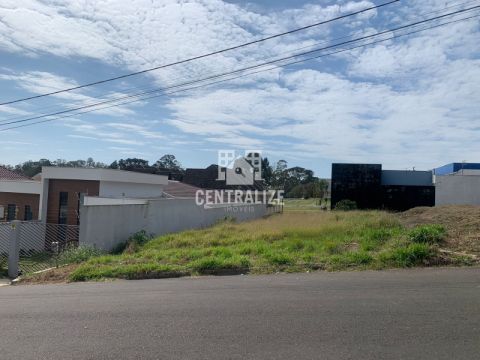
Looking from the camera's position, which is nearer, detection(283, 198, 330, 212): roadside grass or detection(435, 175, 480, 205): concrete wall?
detection(435, 175, 480, 205): concrete wall

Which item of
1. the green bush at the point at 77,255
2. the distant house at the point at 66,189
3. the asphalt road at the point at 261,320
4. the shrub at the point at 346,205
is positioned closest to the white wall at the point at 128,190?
the distant house at the point at 66,189

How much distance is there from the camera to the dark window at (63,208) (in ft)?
75.5

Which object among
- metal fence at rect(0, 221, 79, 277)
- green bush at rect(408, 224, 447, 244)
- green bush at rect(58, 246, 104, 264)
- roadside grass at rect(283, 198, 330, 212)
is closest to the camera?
green bush at rect(408, 224, 447, 244)

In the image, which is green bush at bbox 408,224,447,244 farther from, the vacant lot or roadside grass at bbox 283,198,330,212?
roadside grass at bbox 283,198,330,212

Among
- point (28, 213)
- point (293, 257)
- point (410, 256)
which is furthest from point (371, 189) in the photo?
point (410, 256)

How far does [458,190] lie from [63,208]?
105ft

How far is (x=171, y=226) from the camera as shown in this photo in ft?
69.7

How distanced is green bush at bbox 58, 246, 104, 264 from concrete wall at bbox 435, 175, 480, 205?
106 ft

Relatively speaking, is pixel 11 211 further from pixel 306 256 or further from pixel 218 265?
pixel 306 256

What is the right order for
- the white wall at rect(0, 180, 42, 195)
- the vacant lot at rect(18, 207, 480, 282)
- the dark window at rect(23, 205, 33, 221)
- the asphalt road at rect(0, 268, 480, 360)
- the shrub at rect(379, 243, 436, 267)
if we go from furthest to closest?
the dark window at rect(23, 205, 33, 221)
the white wall at rect(0, 180, 42, 195)
the vacant lot at rect(18, 207, 480, 282)
the shrub at rect(379, 243, 436, 267)
the asphalt road at rect(0, 268, 480, 360)

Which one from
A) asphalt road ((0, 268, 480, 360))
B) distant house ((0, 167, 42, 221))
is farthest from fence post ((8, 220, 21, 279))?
distant house ((0, 167, 42, 221))

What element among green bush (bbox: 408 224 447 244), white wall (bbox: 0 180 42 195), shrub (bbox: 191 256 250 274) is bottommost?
shrub (bbox: 191 256 250 274)

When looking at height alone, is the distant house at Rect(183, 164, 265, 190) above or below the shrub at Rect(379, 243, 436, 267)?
above

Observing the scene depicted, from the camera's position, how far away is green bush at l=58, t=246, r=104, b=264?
13.1 metres
